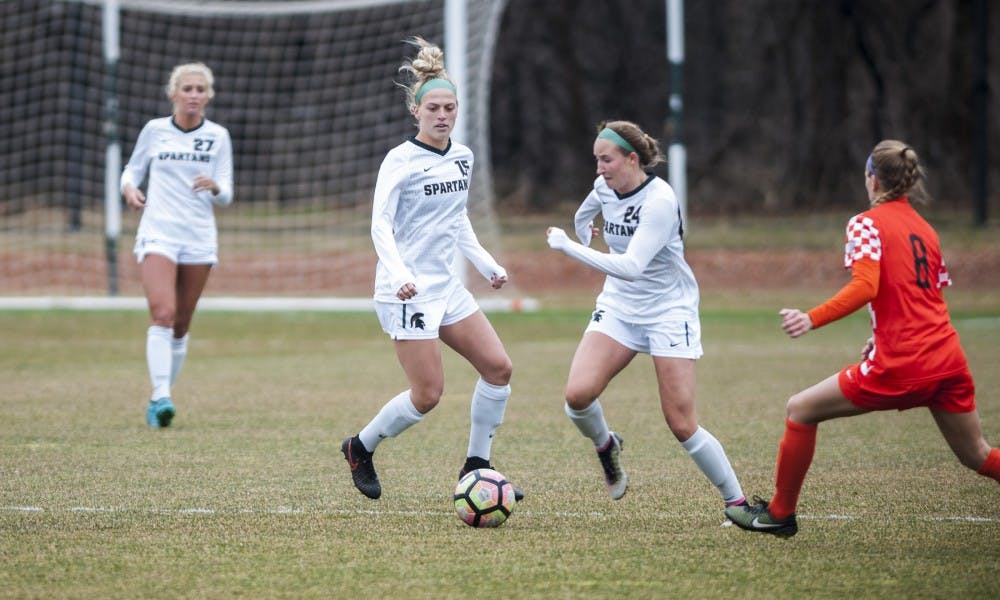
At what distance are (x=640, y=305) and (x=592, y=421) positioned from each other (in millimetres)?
611

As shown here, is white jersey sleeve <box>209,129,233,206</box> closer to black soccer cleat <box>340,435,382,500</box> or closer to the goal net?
black soccer cleat <box>340,435,382,500</box>

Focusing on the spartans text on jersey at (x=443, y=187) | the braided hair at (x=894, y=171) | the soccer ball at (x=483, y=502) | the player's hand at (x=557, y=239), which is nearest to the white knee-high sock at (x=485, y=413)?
the soccer ball at (x=483, y=502)

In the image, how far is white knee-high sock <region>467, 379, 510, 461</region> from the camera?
6.24 metres

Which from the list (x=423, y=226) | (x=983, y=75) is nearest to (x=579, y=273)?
(x=983, y=75)

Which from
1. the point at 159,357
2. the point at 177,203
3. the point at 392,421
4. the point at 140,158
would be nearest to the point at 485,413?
the point at 392,421

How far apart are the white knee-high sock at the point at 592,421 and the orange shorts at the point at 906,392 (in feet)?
4.40

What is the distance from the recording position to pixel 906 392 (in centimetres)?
498

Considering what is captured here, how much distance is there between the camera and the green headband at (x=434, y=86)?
240 inches

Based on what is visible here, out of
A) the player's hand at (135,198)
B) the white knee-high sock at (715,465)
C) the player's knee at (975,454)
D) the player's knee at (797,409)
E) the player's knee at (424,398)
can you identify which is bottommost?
the white knee-high sock at (715,465)

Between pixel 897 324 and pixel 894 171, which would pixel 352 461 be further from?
pixel 894 171

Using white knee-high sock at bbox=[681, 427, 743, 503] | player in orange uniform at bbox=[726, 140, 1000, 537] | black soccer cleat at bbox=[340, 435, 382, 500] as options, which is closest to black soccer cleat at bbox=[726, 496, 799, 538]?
white knee-high sock at bbox=[681, 427, 743, 503]

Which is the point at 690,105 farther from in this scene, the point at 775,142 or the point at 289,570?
the point at 289,570

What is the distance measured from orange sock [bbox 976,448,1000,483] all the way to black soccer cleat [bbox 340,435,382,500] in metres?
2.64

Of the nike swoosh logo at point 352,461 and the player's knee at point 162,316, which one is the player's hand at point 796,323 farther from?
the player's knee at point 162,316
